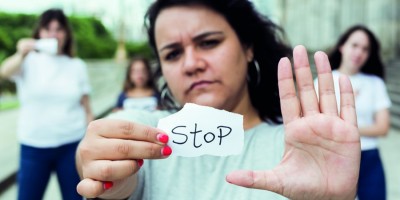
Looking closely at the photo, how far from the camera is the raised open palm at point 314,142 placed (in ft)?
3.54

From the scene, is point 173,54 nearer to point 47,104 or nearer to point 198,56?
point 198,56

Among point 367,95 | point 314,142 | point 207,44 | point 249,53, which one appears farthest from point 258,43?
point 367,95

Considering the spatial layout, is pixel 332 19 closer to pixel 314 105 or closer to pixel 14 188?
pixel 14 188

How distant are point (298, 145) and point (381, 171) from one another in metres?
1.91

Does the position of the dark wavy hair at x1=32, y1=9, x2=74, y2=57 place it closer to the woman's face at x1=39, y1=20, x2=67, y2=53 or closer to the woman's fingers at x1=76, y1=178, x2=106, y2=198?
the woman's face at x1=39, y1=20, x2=67, y2=53

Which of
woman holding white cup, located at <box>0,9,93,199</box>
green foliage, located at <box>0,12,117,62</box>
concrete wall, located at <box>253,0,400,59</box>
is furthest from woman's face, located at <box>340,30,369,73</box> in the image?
green foliage, located at <box>0,12,117,62</box>

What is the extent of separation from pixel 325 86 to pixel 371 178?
73.2 inches

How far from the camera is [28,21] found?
15.7 metres

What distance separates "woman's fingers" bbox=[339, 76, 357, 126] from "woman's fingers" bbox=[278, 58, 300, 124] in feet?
0.39

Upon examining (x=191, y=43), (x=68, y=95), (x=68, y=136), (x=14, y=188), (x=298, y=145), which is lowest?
(x=14, y=188)

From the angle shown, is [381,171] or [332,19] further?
[332,19]

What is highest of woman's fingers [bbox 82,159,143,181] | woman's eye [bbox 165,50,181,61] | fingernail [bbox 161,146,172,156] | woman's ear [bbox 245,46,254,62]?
woman's eye [bbox 165,50,181,61]

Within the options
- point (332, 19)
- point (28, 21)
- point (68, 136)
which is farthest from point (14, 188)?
point (332, 19)

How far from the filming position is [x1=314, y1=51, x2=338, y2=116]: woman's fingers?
1.12 metres
